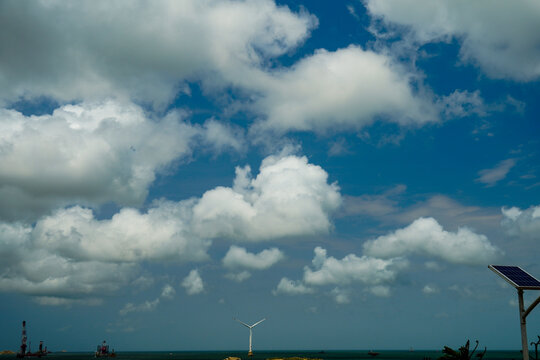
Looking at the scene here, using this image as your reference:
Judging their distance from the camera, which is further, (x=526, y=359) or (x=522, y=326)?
(x=526, y=359)

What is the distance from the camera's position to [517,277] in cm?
2609

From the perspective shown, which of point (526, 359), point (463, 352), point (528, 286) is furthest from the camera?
point (463, 352)

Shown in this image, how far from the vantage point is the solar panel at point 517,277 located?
988 inches

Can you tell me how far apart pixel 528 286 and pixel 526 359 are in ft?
19.8

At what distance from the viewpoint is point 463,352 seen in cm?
4434

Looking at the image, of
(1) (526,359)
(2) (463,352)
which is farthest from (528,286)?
(2) (463,352)

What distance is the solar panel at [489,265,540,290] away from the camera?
25.1 metres

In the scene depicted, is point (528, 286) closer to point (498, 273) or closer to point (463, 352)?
point (498, 273)

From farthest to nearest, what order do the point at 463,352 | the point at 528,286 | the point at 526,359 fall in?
1. the point at 463,352
2. the point at 526,359
3. the point at 528,286

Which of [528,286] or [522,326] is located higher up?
[528,286]

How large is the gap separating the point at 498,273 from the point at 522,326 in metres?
3.03

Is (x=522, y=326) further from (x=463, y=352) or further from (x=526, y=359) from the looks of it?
(x=463, y=352)

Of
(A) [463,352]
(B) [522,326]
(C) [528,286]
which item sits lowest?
(A) [463,352]

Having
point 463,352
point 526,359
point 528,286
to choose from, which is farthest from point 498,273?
point 463,352
